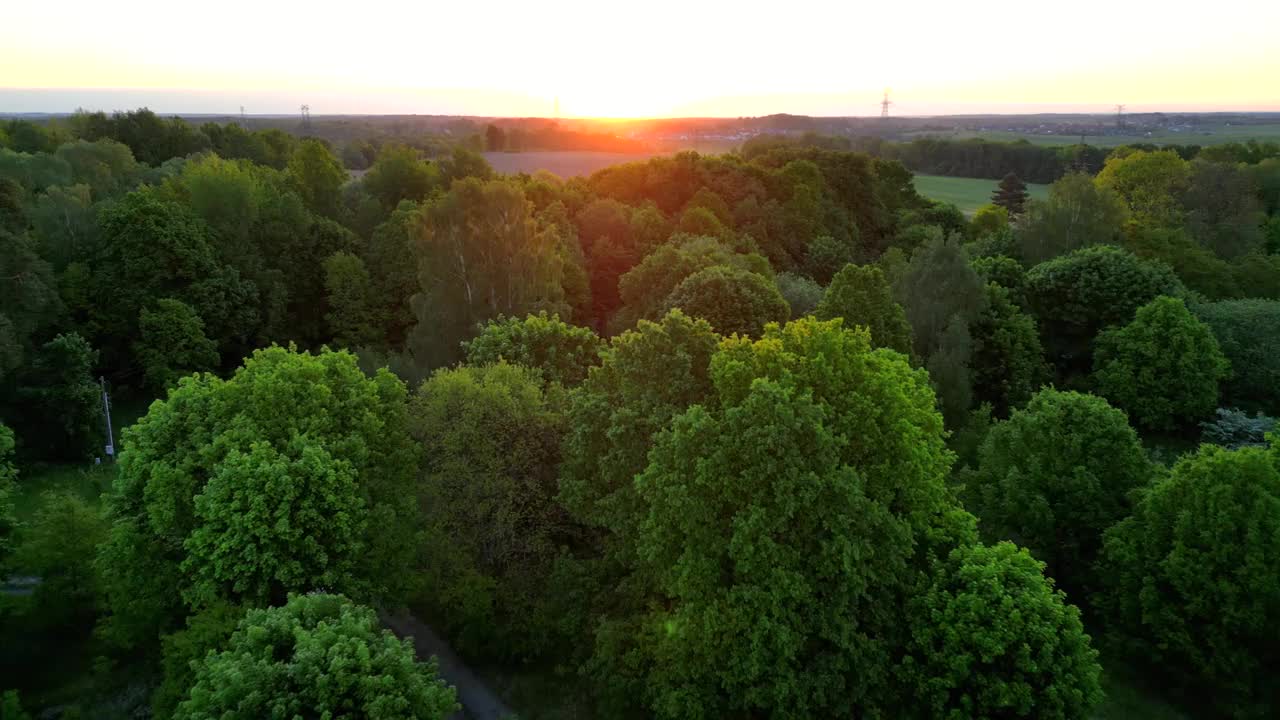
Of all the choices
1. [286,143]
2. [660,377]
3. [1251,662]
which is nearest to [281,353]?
[660,377]

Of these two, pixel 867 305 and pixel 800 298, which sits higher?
pixel 867 305

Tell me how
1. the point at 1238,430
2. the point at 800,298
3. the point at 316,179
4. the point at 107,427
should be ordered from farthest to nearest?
the point at 316,179
the point at 800,298
the point at 107,427
the point at 1238,430

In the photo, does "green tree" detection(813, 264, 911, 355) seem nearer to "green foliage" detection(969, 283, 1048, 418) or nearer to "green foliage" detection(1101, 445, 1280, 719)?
"green foliage" detection(969, 283, 1048, 418)

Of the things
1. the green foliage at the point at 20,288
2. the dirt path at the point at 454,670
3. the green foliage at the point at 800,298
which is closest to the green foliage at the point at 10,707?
the dirt path at the point at 454,670

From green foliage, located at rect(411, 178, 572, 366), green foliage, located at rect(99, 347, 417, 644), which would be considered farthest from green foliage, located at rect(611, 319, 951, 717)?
green foliage, located at rect(411, 178, 572, 366)

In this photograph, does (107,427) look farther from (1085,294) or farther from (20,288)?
(1085,294)

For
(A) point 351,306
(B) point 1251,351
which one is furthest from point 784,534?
(A) point 351,306
